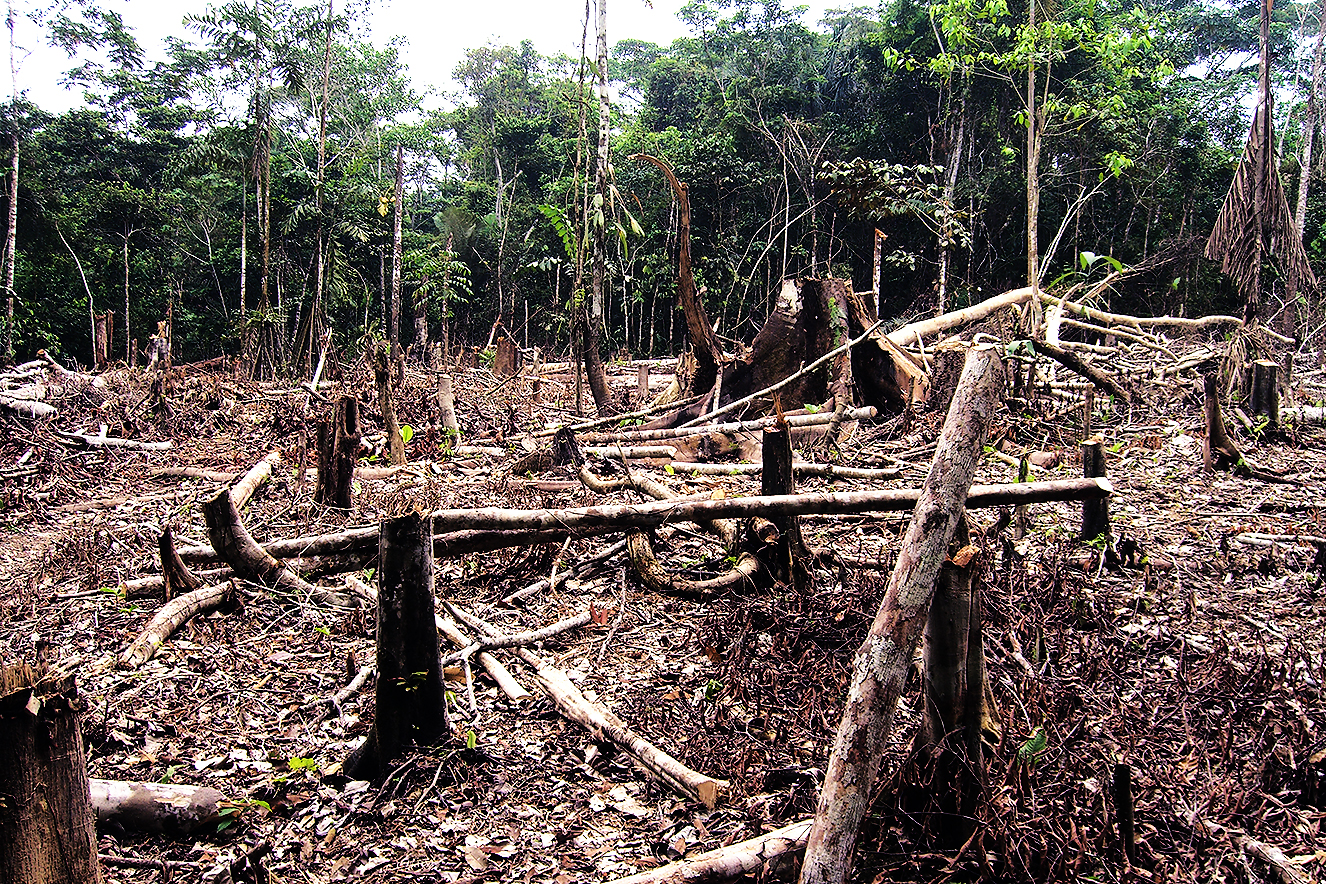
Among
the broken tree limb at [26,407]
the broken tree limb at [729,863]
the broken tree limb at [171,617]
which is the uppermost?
the broken tree limb at [26,407]

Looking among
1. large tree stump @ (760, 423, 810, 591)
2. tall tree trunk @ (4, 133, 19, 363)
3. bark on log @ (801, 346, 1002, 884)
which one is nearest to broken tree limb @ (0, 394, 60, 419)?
large tree stump @ (760, 423, 810, 591)

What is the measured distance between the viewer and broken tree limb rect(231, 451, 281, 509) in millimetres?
5993

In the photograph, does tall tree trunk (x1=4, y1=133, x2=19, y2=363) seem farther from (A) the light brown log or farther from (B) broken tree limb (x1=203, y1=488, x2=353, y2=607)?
(B) broken tree limb (x1=203, y1=488, x2=353, y2=607)

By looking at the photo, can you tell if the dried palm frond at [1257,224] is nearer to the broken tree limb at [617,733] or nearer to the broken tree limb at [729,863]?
the broken tree limb at [617,733]

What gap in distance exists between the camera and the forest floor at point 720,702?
251cm

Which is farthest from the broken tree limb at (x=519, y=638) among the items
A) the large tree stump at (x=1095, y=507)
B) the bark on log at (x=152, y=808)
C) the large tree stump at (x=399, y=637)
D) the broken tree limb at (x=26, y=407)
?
the broken tree limb at (x=26, y=407)

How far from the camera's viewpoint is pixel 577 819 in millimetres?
2785

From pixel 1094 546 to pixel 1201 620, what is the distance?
912 millimetres

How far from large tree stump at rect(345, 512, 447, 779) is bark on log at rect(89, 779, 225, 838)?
471 mm

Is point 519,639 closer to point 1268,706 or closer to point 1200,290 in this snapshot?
point 1268,706

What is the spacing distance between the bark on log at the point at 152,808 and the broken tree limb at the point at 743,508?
67.5 inches

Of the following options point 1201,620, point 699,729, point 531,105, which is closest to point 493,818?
point 699,729

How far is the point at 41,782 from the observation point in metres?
1.67

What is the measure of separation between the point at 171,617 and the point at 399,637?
1812 mm
